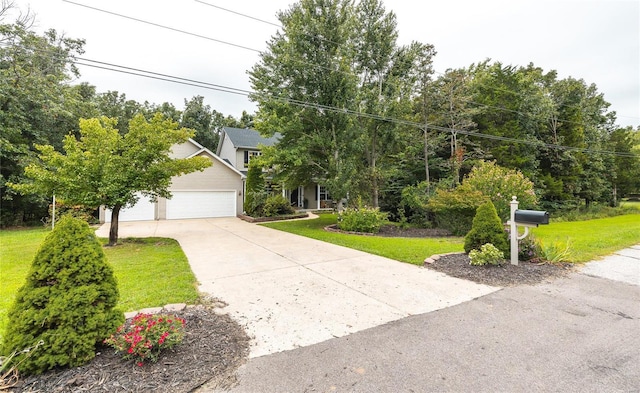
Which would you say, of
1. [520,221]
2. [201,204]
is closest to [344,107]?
[520,221]

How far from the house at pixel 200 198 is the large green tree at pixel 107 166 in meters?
6.63

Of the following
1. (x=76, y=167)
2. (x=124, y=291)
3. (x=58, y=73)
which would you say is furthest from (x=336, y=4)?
(x=58, y=73)

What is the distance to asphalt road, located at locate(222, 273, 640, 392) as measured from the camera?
2264 millimetres

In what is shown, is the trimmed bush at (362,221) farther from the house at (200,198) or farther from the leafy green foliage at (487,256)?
the house at (200,198)

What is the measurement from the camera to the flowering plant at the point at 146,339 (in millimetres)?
2396

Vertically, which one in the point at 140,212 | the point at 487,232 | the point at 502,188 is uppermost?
the point at 502,188

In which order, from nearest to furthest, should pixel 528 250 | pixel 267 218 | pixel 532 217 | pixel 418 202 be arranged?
pixel 532 217, pixel 528 250, pixel 418 202, pixel 267 218

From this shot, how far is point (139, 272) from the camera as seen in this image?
221 inches

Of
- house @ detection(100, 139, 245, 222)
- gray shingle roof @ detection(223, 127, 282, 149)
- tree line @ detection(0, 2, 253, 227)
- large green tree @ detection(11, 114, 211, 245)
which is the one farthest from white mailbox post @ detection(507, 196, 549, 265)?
gray shingle roof @ detection(223, 127, 282, 149)

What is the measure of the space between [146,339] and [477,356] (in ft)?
9.76

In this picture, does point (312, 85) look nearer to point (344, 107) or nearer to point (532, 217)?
point (344, 107)

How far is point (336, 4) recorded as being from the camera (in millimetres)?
11930

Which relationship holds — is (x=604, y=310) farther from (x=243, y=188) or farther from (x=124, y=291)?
(x=243, y=188)

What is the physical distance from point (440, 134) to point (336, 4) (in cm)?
773
